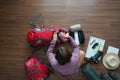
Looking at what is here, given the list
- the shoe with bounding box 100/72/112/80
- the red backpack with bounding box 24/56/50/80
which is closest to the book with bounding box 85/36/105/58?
the shoe with bounding box 100/72/112/80

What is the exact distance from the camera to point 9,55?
235 centimetres

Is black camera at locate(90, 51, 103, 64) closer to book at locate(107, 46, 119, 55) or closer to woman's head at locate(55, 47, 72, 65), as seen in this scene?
book at locate(107, 46, 119, 55)

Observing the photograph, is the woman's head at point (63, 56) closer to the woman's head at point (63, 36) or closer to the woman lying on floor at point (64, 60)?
the woman lying on floor at point (64, 60)

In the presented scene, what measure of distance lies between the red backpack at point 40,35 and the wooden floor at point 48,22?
0.56 ft

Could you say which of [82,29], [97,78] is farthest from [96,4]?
[97,78]

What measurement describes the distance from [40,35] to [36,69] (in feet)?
Answer: 1.30

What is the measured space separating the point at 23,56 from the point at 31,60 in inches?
7.3

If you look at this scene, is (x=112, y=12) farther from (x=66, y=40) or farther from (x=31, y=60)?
(x=31, y=60)

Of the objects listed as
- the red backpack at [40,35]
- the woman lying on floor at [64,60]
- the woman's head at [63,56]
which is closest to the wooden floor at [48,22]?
the red backpack at [40,35]

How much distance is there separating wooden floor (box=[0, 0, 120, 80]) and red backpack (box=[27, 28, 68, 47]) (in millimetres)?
170

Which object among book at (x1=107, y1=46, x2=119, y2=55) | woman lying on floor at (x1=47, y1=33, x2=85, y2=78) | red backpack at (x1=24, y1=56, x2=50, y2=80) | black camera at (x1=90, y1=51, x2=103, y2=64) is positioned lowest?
red backpack at (x1=24, y1=56, x2=50, y2=80)

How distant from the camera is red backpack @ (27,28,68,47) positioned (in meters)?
2.17

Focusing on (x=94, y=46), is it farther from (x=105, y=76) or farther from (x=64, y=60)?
(x=64, y=60)

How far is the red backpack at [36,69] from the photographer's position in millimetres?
2135
